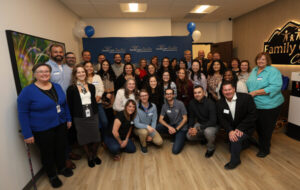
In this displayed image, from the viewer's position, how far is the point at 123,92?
2.99m

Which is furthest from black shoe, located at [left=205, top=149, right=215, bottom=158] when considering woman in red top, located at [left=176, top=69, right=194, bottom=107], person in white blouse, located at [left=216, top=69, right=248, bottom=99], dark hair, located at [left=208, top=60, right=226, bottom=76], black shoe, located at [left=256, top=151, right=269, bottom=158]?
dark hair, located at [left=208, top=60, right=226, bottom=76]

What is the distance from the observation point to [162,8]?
15.9 feet

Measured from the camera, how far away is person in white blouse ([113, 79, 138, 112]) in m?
2.91

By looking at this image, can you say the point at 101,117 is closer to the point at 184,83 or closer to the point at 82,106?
the point at 82,106

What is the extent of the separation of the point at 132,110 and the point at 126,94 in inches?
14.1

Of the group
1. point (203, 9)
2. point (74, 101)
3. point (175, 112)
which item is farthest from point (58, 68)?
point (203, 9)

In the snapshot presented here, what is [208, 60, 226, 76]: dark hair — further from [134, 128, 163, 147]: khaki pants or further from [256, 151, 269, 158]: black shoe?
[134, 128, 163, 147]: khaki pants

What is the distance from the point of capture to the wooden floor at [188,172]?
A: 82.3 inches

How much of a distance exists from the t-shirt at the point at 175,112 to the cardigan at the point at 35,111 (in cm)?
172

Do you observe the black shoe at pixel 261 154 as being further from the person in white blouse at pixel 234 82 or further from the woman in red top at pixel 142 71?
the woman in red top at pixel 142 71

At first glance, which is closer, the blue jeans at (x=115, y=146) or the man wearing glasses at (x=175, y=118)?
the blue jeans at (x=115, y=146)

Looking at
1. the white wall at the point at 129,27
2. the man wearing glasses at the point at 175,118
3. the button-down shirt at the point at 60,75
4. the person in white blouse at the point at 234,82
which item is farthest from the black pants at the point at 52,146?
the white wall at the point at 129,27

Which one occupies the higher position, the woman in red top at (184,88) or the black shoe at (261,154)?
the woman in red top at (184,88)

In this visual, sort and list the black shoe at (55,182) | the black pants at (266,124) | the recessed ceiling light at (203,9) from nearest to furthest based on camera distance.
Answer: the black shoe at (55,182)
the black pants at (266,124)
the recessed ceiling light at (203,9)
